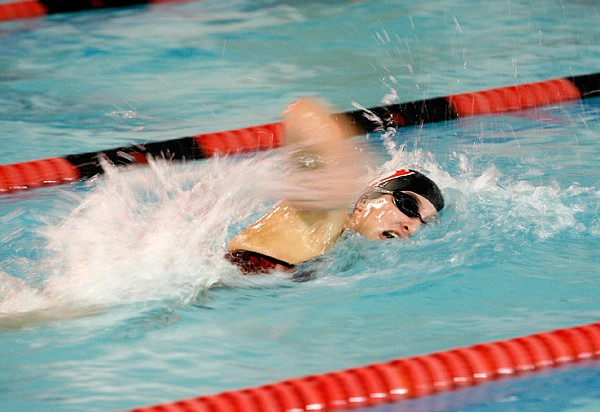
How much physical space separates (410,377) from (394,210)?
0.73m

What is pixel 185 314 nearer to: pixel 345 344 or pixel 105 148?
pixel 345 344

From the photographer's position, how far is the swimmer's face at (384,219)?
280cm

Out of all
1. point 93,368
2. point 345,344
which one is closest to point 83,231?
point 93,368

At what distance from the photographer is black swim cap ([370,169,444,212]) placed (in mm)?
2879

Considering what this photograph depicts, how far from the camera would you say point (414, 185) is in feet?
9.52

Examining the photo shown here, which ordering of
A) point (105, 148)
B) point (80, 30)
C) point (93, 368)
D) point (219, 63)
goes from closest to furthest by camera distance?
point (93, 368) → point (105, 148) → point (219, 63) → point (80, 30)

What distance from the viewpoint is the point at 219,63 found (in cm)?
591

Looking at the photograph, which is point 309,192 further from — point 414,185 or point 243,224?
point 243,224

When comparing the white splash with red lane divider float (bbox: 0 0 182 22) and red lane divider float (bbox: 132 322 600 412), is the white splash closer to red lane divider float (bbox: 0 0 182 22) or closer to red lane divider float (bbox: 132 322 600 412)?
red lane divider float (bbox: 132 322 600 412)

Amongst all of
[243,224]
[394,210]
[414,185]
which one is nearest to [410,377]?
[394,210]

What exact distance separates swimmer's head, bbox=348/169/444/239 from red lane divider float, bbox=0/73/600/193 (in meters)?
1.24

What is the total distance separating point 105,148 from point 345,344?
2.28 meters

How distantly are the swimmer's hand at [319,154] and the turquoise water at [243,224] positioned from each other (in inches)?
10.9

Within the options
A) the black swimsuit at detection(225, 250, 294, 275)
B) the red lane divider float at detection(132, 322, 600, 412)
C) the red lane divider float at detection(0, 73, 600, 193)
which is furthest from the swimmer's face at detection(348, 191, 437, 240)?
the red lane divider float at detection(0, 73, 600, 193)
